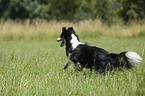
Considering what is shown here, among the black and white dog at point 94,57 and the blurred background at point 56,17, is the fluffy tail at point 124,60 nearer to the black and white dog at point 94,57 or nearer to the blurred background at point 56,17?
the black and white dog at point 94,57

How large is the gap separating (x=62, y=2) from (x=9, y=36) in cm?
1497

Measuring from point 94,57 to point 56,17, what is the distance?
2452 centimetres

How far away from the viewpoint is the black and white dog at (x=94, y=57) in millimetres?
2264

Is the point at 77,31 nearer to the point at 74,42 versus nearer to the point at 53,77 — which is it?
the point at 74,42

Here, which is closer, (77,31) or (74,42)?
(74,42)

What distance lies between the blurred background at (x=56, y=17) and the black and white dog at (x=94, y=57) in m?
6.99

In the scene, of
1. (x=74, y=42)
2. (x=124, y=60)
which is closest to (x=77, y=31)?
(x=74, y=42)

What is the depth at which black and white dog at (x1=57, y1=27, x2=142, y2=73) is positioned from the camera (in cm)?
226

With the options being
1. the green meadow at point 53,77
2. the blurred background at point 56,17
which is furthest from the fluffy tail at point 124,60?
the blurred background at point 56,17

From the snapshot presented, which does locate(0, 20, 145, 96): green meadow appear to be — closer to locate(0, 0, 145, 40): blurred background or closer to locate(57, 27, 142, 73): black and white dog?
locate(57, 27, 142, 73): black and white dog

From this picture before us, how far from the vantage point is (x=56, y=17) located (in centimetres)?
2600

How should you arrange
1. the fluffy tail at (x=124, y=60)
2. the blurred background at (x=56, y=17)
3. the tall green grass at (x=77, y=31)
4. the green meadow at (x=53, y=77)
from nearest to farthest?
the green meadow at (x=53, y=77) → the fluffy tail at (x=124, y=60) → the tall green grass at (x=77, y=31) → the blurred background at (x=56, y=17)

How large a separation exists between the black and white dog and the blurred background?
22.9 feet

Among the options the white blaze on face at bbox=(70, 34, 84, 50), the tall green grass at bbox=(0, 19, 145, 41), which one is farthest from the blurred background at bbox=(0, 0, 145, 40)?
the white blaze on face at bbox=(70, 34, 84, 50)
